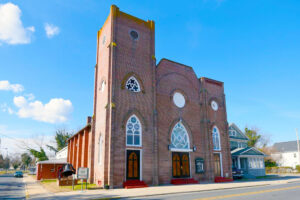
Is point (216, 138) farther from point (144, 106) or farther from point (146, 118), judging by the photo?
point (144, 106)

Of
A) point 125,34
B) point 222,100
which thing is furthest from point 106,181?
point 222,100

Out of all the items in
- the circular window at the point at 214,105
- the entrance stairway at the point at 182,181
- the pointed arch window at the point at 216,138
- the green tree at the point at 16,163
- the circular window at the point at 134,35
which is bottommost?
the green tree at the point at 16,163

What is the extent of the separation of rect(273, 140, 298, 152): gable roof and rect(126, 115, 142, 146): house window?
55.2 m

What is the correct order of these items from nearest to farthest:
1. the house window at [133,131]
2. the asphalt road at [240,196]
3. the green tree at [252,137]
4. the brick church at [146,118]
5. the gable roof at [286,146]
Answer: the asphalt road at [240,196]
the brick church at [146,118]
the house window at [133,131]
the green tree at [252,137]
the gable roof at [286,146]

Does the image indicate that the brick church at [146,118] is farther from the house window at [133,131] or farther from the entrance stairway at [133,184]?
the entrance stairway at [133,184]

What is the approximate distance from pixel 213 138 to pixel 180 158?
18.7 feet

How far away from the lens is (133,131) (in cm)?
1898

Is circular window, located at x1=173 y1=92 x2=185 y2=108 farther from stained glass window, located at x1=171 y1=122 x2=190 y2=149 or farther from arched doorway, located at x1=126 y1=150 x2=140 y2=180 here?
arched doorway, located at x1=126 y1=150 x2=140 y2=180

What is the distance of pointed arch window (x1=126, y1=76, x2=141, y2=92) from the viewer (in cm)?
1986

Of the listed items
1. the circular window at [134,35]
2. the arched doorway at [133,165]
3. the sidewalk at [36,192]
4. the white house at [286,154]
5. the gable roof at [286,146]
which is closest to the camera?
the sidewalk at [36,192]

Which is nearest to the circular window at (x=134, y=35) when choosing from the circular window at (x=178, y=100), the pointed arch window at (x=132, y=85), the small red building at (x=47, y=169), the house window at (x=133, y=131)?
the pointed arch window at (x=132, y=85)

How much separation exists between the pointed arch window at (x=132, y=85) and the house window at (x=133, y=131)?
8.24ft

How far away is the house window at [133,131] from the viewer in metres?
18.7

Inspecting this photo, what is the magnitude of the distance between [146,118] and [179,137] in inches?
179
